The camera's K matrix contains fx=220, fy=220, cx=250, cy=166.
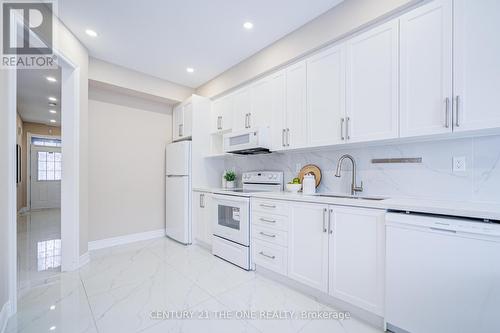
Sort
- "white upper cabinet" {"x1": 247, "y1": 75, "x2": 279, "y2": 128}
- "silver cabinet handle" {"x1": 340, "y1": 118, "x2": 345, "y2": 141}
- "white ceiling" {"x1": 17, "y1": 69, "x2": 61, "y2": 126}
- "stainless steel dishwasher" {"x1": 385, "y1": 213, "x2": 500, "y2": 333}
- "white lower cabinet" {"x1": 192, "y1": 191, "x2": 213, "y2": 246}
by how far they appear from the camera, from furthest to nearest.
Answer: "white ceiling" {"x1": 17, "y1": 69, "x2": 61, "y2": 126} < "white lower cabinet" {"x1": 192, "y1": 191, "x2": 213, "y2": 246} < "white upper cabinet" {"x1": 247, "y1": 75, "x2": 279, "y2": 128} < "silver cabinet handle" {"x1": 340, "y1": 118, "x2": 345, "y2": 141} < "stainless steel dishwasher" {"x1": 385, "y1": 213, "x2": 500, "y2": 333}

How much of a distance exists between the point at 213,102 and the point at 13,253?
9.74 ft

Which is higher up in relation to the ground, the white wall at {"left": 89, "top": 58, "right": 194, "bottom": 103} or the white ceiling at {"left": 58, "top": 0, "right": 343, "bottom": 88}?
the white ceiling at {"left": 58, "top": 0, "right": 343, "bottom": 88}

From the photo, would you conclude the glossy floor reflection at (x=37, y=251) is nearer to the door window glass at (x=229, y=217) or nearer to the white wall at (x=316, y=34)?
the door window glass at (x=229, y=217)

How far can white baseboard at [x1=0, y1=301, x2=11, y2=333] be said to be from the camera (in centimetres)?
153

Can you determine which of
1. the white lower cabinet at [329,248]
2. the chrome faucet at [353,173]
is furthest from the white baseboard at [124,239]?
the chrome faucet at [353,173]

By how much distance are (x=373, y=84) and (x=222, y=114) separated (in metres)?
2.24

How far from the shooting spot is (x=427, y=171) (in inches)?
72.9

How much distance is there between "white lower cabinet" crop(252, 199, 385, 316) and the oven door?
213 millimetres

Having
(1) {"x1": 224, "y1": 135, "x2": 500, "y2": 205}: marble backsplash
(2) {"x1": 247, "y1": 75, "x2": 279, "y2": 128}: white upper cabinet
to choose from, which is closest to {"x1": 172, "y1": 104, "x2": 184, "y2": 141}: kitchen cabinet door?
(2) {"x1": 247, "y1": 75, "x2": 279, "y2": 128}: white upper cabinet

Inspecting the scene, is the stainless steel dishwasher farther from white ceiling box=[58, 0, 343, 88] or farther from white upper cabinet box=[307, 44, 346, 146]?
white ceiling box=[58, 0, 343, 88]

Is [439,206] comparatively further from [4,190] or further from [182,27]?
[4,190]

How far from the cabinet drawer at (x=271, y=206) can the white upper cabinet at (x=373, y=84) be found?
35.3 inches

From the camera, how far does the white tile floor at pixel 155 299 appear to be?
1604mm

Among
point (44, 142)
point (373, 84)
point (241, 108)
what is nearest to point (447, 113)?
point (373, 84)
